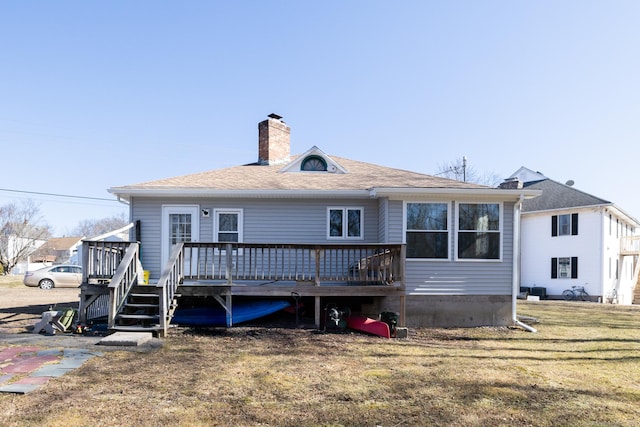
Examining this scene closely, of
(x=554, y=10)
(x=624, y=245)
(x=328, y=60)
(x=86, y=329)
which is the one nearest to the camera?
(x=86, y=329)

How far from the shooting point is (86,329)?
29.0ft

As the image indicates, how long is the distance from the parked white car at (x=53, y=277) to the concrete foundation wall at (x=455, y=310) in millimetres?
17528

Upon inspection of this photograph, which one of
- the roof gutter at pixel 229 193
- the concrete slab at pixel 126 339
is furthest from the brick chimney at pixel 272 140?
the concrete slab at pixel 126 339

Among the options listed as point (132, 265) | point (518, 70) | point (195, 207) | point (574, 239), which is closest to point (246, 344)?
point (132, 265)

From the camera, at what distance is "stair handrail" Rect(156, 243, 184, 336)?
8.25m

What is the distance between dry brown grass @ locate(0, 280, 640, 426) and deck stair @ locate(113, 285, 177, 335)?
56cm

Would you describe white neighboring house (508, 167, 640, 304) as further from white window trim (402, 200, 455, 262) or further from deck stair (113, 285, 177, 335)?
deck stair (113, 285, 177, 335)

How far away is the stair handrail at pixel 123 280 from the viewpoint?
8.18 m

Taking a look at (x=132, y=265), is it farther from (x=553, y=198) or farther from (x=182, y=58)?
(x=553, y=198)

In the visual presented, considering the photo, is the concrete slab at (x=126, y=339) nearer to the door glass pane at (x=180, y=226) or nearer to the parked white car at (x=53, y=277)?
the door glass pane at (x=180, y=226)

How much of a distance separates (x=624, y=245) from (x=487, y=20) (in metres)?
21.2

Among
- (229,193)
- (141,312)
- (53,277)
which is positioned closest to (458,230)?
(229,193)

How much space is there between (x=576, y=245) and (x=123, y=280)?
23554 millimetres

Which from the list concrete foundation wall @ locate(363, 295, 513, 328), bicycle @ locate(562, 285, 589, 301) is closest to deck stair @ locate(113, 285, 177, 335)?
concrete foundation wall @ locate(363, 295, 513, 328)
